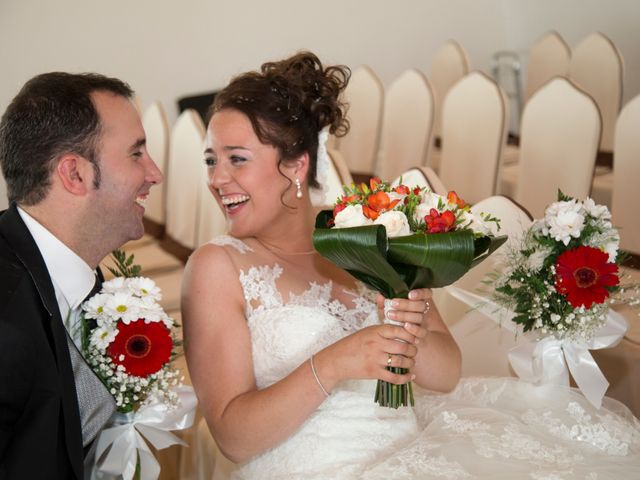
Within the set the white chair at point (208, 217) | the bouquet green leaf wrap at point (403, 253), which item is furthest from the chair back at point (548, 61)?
the bouquet green leaf wrap at point (403, 253)

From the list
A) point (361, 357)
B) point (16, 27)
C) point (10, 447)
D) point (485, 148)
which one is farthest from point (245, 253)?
point (16, 27)

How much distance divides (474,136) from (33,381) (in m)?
3.97

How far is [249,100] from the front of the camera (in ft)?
8.65

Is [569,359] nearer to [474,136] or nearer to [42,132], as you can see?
[42,132]

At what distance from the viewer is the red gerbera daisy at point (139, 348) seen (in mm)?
2154

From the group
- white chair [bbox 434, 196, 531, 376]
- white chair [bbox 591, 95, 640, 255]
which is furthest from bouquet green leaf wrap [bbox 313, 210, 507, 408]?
white chair [bbox 591, 95, 640, 255]

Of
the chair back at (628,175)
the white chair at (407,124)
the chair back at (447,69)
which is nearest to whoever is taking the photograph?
the chair back at (628,175)

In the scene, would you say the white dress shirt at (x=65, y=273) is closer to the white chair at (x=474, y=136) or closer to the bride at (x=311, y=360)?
the bride at (x=311, y=360)

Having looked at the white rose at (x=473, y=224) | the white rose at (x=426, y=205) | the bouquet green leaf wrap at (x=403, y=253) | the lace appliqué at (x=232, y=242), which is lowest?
the lace appliqué at (x=232, y=242)

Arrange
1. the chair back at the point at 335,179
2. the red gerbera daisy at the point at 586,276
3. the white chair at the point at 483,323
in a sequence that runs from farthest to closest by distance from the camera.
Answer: the chair back at the point at 335,179, the white chair at the point at 483,323, the red gerbera daisy at the point at 586,276

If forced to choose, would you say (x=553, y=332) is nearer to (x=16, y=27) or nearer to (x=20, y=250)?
(x=20, y=250)

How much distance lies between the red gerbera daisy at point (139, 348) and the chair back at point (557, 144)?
3.20 metres

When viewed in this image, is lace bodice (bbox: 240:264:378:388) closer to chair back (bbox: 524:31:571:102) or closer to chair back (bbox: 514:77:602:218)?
chair back (bbox: 514:77:602:218)

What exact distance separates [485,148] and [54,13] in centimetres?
389
